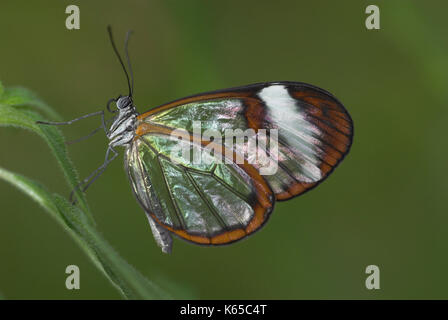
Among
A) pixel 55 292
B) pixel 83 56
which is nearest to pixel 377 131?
pixel 83 56

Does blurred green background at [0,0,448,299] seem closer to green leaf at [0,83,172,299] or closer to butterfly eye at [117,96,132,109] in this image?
butterfly eye at [117,96,132,109]

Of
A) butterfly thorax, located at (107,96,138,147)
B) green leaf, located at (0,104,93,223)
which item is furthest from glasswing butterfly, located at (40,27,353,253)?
green leaf, located at (0,104,93,223)

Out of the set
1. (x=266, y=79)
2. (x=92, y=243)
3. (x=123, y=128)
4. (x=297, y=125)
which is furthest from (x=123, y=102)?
(x=266, y=79)

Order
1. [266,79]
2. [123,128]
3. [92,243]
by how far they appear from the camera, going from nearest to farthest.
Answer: [92,243] → [123,128] → [266,79]

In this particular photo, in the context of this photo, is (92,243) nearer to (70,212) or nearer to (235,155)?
(70,212)

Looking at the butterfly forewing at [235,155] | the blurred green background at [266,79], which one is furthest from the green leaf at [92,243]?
the blurred green background at [266,79]

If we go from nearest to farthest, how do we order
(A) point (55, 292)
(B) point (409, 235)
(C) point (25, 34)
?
(A) point (55, 292) < (B) point (409, 235) < (C) point (25, 34)

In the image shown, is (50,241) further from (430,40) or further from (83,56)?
(430,40)

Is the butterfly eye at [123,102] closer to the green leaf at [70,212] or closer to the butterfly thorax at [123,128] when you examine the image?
the butterfly thorax at [123,128]
